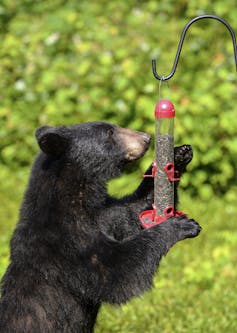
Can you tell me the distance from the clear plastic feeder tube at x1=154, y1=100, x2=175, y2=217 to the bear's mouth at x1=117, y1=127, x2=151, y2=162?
115mm

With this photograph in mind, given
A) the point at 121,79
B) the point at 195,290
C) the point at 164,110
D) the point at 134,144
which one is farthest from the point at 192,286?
the point at 121,79

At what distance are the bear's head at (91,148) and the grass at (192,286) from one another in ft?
2.68

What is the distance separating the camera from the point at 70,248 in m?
4.30

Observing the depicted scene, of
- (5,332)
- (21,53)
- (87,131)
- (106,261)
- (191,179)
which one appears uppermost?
(87,131)

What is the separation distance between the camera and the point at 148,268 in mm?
4266

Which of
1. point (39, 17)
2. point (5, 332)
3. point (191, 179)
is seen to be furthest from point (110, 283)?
point (39, 17)

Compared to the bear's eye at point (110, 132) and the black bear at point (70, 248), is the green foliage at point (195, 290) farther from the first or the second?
the bear's eye at point (110, 132)

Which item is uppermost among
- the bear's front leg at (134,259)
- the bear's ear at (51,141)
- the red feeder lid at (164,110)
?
the red feeder lid at (164,110)

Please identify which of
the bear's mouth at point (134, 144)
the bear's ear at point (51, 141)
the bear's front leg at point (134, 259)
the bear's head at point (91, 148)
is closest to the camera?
the bear's front leg at point (134, 259)

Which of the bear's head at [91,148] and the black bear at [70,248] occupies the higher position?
the bear's head at [91,148]

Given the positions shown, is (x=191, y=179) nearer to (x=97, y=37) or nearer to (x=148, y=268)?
(x=97, y=37)

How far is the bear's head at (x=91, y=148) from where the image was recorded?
4.46 metres

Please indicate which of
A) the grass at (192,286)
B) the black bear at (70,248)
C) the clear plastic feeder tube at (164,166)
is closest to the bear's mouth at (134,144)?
the clear plastic feeder tube at (164,166)

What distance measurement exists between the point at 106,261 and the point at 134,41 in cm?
481
